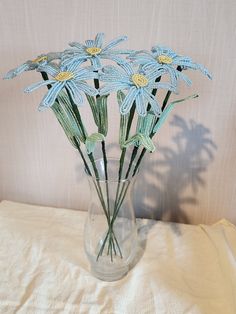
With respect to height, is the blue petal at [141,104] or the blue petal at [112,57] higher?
the blue petal at [112,57]

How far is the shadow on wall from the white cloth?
2.4 inches

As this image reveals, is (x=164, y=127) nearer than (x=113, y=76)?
No

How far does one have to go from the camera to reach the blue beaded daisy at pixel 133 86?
497 mm

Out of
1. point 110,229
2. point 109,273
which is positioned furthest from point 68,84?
point 109,273

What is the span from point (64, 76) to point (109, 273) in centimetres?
46

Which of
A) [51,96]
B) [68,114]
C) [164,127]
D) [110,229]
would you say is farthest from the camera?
[164,127]

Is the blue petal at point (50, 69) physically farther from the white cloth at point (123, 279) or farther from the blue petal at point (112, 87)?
the white cloth at point (123, 279)

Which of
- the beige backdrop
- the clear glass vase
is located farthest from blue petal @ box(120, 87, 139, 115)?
the beige backdrop

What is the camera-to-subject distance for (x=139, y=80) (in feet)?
1.70

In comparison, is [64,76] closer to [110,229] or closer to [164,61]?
[164,61]

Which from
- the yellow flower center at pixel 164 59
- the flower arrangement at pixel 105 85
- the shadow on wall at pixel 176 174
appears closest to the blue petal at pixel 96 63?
the flower arrangement at pixel 105 85

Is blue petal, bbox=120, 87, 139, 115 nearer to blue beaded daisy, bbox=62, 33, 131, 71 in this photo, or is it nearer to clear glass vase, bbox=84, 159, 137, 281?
blue beaded daisy, bbox=62, 33, 131, 71

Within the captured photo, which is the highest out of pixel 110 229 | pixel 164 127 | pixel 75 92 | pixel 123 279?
pixel 75 92

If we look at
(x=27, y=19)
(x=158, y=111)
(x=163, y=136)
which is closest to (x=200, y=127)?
(x=163, y=136)
